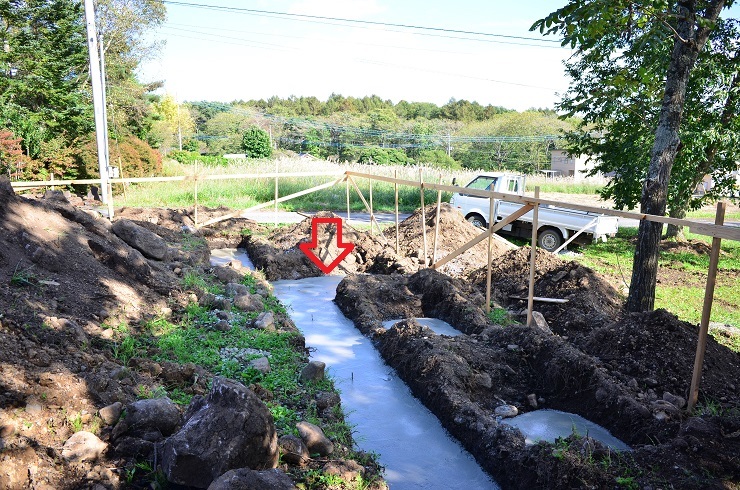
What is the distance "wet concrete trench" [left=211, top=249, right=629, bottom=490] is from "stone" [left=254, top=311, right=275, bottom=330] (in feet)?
2.13

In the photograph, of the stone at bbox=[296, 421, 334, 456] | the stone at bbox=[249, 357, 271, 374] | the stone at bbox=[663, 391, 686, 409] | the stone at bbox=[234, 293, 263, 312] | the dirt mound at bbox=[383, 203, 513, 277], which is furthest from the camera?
the dirt mound at bbox=[383, 203, 513, 277]

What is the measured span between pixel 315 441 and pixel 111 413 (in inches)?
59.4

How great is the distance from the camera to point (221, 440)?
3346 mm

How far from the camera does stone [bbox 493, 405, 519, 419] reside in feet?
17.0

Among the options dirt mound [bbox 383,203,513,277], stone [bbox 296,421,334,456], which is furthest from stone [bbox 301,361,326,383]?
dirt mound [bbox 383,203,513,277]

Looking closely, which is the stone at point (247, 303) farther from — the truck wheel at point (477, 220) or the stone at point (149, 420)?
the truck wheel at point (477, 220)

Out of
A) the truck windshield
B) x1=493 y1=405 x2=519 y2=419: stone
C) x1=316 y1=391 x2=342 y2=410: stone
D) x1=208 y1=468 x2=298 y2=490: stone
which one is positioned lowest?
x1=493 y1=405 x2=519 y2=419: stone

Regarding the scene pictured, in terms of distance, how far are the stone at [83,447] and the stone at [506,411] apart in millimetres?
3491

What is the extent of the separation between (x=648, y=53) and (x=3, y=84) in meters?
24.3

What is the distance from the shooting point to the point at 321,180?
26.1 metres

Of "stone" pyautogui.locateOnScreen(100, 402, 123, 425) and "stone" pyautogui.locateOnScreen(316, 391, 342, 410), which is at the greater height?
Answer: "stone" pyautogui.locateOnScreen(100, 402, 123, 425)

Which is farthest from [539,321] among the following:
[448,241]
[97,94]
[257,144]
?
[257,144]

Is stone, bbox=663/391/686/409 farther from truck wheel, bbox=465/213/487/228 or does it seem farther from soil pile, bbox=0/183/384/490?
truck wheel, bbox=465/213/487/228

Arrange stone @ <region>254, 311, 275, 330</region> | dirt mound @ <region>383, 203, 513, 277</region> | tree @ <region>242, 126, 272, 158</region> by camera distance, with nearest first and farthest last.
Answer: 1. stone @ <region>254, 311, 275, 330</region>
2. dirt mound @ <region>383, 203, 513, 277</region>
3. tree @ <region>242, 126, 272, 158</region>
